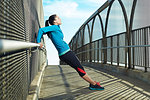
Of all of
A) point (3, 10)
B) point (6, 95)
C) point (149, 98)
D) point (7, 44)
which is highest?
point (3, 10)

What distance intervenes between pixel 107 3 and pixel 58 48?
500 cm

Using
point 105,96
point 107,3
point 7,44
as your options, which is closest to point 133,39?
point 107,3

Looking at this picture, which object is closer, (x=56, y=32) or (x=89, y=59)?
(x=56, y=32)

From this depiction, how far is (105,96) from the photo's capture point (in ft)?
12.6

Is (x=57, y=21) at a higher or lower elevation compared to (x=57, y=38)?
higher

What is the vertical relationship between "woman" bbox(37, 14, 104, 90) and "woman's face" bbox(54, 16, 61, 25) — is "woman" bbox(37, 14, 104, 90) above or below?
below

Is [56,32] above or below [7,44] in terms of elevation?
above

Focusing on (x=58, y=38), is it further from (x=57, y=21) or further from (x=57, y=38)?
(x=57, y=21)

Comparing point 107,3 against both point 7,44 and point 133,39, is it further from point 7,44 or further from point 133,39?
point 7,44

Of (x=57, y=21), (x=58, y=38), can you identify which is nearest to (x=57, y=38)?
(x=58, y=38)

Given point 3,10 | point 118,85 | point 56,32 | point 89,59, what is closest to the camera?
point 3,10

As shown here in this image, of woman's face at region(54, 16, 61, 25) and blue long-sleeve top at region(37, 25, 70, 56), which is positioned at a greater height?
woman's face at region(54, 16, 61, 25)

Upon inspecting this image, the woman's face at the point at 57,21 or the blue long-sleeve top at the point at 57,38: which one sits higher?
the woman's face at the point at 57,21

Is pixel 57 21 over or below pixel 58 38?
over
